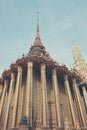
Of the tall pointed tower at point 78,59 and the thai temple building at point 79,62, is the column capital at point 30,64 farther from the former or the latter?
the tall pointed tower at point 78,59

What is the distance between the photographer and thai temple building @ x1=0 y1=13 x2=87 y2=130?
67.0ft

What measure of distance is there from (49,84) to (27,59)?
6.33 m

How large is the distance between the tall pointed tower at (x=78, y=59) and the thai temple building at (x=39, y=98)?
1077 inches

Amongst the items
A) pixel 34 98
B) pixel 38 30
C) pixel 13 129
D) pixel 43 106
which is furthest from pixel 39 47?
pixel 13 129

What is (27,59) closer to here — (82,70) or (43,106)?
(43,106)

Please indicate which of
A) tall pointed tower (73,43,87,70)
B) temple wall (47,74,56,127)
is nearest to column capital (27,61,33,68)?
temple wall (47,74,56,127)

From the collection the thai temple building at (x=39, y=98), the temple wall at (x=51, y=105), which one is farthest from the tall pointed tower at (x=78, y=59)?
the temple wall at (x=51, y=105)

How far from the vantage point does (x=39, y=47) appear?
3628cm

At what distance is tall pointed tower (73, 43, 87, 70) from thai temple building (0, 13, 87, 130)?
27.3 metres

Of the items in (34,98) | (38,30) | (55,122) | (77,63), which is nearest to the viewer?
(55,122)

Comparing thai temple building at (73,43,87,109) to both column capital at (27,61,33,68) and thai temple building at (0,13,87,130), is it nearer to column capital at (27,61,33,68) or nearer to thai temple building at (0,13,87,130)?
thai temple building at (0,13,87,130)

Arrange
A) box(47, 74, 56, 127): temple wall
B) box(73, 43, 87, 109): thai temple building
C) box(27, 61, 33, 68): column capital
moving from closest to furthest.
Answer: box(47, 74, 56, 127): temple wall, box(27, 61, 33, 68): column capital, box(73, 43, 87, 109): thai temple building

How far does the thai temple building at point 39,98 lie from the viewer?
2041cm

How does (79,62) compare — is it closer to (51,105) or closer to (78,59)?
(78,59)
